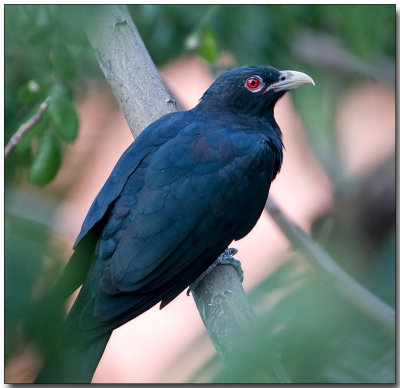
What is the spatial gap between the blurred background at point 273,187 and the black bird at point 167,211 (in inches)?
6.9

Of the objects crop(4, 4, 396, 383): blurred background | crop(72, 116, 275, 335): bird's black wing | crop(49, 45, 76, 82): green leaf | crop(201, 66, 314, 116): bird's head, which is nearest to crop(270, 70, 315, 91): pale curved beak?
crop(201, 66, 314, 116): bird's head

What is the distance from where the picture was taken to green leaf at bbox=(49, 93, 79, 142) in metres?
2.31

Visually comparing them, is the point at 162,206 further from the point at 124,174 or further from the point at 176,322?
the point at 176,322

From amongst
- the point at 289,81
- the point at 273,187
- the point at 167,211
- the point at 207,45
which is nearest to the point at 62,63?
the point at 207,45

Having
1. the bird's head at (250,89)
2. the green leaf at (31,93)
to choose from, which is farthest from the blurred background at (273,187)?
the bird's head at (250,89)

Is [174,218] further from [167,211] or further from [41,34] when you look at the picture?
[41,34]

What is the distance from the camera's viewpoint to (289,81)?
8.43 ft

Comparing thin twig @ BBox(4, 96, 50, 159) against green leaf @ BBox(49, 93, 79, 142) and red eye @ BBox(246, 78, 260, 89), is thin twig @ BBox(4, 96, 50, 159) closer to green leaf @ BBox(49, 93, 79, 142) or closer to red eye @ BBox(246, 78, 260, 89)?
green leaf @ BBox(49, 93, 79, 142)

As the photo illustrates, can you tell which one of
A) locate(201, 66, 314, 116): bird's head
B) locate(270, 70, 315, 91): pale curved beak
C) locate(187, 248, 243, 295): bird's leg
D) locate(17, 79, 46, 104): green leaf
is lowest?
locate(187, 248, 243, 295): bird's leg

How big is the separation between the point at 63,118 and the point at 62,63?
0.68 feet

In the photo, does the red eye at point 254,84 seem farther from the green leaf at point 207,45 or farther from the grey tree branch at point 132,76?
the grey tree branch at point 132,76

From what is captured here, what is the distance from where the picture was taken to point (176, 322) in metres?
2.76

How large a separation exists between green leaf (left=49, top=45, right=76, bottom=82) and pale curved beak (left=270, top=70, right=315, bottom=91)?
0.82m

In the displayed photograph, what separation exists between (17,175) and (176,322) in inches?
37.9
